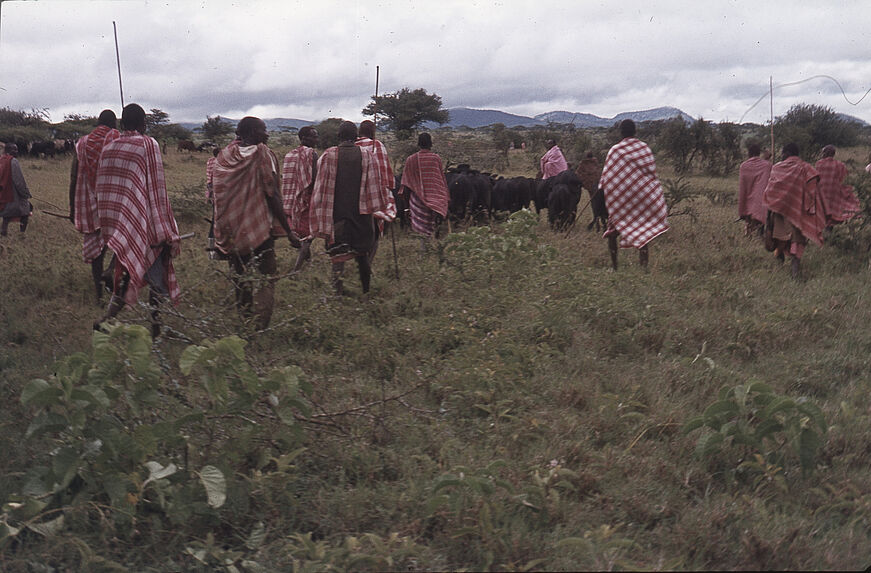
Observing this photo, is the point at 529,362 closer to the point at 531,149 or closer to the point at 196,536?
the point at 196,536

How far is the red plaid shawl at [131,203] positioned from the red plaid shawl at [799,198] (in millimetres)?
5847

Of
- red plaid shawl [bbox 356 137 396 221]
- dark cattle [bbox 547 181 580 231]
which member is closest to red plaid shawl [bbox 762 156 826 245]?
dark cattle [bbox 547 181 580 231]

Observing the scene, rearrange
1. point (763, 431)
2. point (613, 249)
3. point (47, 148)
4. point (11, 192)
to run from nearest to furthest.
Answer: point (763, 431), point (613, 249), point (11, 192), point (47, 148)

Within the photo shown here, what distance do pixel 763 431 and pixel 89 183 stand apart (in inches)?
197

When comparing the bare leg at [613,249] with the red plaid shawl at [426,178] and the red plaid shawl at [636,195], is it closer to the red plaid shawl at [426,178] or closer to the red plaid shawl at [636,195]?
the red plaid shawl at [636,195]

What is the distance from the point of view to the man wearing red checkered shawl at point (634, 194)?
7168 mm

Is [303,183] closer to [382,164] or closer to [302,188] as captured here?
[302,188]

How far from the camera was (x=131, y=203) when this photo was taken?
15.7ft

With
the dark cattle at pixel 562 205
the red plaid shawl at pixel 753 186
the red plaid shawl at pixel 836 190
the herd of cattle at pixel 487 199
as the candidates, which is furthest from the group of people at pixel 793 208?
the dark cattle at pixel 562 205

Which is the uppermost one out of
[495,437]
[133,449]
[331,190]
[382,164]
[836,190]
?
[382,164]

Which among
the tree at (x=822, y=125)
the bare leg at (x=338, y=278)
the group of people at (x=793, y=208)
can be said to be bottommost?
the bare leg at (x=338, y=278)

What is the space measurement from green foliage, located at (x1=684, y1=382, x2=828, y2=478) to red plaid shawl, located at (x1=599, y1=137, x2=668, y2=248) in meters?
4.06

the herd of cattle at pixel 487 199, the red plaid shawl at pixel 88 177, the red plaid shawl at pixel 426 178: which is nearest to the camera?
the red plaid shawl at pixel 88 177

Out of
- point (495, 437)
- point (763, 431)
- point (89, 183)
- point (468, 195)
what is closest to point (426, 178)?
point (468, 195)
